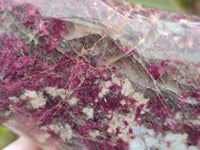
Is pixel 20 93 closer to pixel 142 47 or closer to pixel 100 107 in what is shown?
pixel 100 107

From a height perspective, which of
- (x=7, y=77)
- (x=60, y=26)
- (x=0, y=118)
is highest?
(x=60, y=26)

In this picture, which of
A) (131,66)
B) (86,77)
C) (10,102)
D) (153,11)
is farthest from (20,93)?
(153,11)

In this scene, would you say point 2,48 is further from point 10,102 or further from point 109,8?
point 109,8

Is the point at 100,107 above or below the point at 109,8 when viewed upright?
below

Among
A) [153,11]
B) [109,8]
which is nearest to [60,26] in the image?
[109,8]

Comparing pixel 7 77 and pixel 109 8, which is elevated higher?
pixel 109 8
